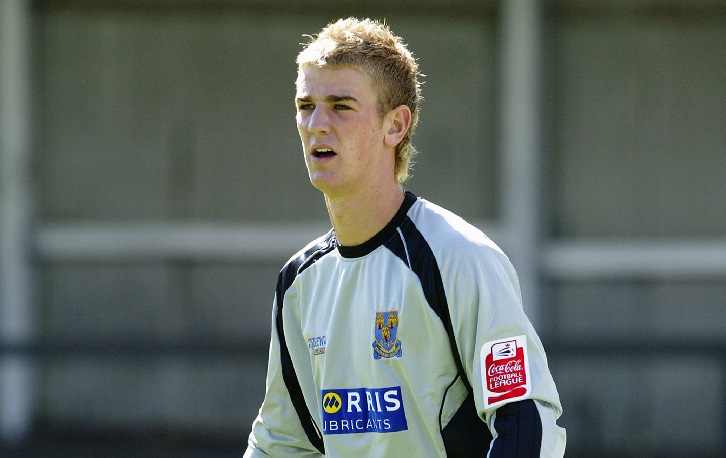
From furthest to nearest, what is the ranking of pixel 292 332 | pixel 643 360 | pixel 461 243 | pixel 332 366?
pixel 643 360 → pixel 292 332 → pixel 332 366 → pixel 461 243

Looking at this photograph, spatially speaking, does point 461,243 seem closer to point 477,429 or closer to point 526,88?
point 477,429

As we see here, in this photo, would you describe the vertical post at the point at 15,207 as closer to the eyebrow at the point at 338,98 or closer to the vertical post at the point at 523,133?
the vertical post at the point at 523,133

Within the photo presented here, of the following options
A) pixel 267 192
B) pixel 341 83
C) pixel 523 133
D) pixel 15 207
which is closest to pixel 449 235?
pixel 341 83

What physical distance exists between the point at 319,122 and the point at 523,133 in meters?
5.13

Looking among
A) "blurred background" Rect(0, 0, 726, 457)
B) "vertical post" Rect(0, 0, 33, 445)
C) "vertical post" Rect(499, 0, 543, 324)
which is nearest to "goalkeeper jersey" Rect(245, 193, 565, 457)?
"blurred background" Rect(0, 0, 726, 457)

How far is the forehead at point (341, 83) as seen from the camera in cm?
334

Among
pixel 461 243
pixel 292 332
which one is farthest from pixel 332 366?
pixel 461 243

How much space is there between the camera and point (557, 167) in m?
8.41

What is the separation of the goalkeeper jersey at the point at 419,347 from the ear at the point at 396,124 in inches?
6.9

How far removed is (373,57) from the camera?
3389 mm

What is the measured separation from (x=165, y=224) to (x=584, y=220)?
303 cm

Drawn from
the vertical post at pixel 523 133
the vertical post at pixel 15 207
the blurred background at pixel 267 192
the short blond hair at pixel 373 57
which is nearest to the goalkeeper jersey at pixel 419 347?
the short blond hair at pixel 373 57

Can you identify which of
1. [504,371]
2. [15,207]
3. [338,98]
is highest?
[338,98]

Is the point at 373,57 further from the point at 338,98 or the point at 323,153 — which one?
the point at 323,153
